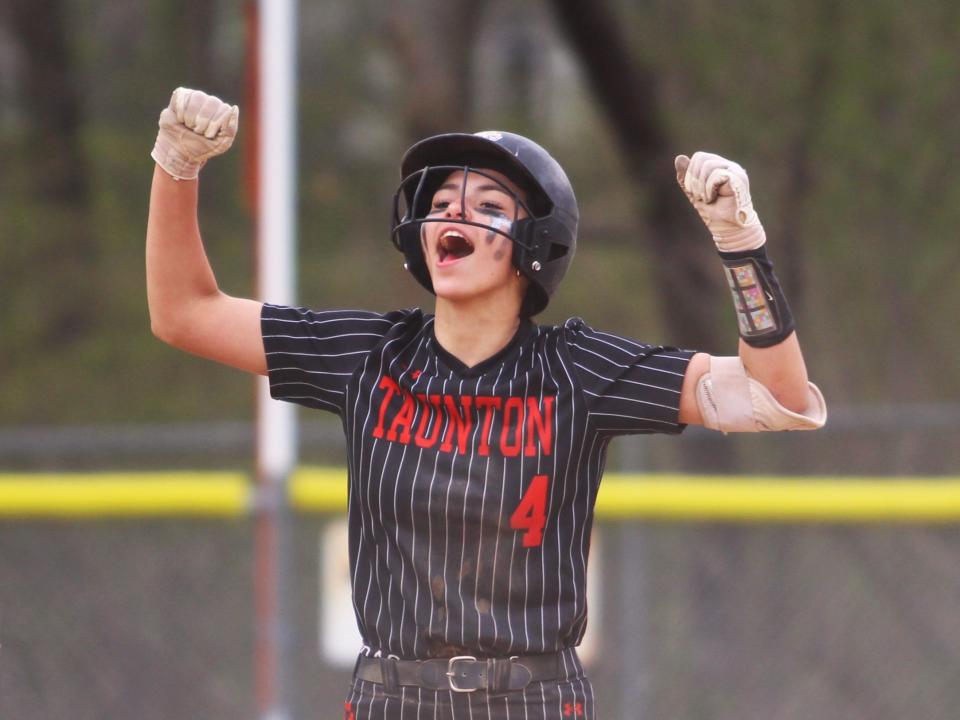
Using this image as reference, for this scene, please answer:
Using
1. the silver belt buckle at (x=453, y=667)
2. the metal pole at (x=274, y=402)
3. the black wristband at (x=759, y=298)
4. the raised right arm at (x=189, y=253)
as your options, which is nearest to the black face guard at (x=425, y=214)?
the raised right arm at (x=189, y=253)

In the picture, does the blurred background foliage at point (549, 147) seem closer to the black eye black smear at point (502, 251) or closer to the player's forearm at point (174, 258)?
the player's forearm at point (174, 258)

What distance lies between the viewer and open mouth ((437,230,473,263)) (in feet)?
8.40

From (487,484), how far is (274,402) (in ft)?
8.12

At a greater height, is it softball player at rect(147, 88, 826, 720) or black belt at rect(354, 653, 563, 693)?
softball player at rect(147, 88, 826, 720)

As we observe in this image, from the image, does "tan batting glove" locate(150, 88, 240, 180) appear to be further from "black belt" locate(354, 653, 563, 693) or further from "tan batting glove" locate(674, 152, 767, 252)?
"black belt" locate(354, 653, 563, 693)

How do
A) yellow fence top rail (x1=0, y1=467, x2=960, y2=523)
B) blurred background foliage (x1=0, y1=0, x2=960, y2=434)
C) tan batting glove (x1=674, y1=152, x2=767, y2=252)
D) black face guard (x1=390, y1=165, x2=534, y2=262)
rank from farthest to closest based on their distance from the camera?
blurred background foliage (x1=0, y1=0, x2=960, y2=434) → yellow fence top rail (x1=0, y1=467, x2=960, y2=523) → black face guard (x1=390, y1=165, x2=534, y2=262) → tan batting glove (x1=674, y1=152, x2=767, y2=252)

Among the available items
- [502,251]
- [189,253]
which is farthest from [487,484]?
[189,253]

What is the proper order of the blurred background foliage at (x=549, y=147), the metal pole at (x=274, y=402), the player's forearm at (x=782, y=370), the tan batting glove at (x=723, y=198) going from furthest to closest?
the blurred background foliage at (x=549, y=147) < the metal pole at (x=274, y=402) < the player's forearm at (x=782, y=370) < the tan batting glove at (x=723, y=198)

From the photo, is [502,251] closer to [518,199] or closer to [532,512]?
[518,199]

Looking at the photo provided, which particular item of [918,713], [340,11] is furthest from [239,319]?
[340,11]

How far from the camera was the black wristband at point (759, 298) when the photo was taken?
2297mm

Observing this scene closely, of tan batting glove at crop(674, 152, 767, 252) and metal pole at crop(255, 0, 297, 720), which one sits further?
metal pole at crop(255, 0, 297, 720)

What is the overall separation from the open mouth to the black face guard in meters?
0.05

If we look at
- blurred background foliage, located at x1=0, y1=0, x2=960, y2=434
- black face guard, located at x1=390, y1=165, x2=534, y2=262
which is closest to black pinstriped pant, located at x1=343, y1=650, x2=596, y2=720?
black face guard, located at x1=390, y1=165, x2=534, y2=262
